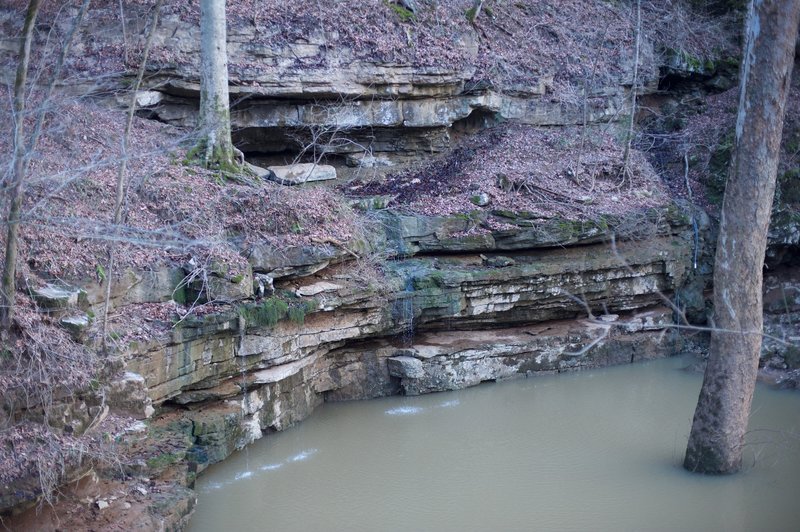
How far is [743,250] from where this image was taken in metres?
8.67

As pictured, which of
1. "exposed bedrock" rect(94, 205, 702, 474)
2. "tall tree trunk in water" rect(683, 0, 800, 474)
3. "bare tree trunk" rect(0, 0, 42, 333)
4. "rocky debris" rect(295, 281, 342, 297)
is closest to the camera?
"bare tree trunk" rect(0, 0, 42, 333)

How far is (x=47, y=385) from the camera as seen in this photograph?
6836mm

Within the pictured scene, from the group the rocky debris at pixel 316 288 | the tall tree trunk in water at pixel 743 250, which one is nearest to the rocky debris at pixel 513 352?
the rocky debris at pixel 316 288

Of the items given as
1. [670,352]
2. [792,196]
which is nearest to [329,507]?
[670,352]

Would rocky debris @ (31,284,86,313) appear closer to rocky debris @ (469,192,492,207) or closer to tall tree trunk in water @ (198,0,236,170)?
tall tree trunk in water @ (198,0,236,170)

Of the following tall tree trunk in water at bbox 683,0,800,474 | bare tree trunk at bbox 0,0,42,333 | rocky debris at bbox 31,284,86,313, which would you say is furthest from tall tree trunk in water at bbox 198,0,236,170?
tall tree trunk in water at bbox 683,0,800,474

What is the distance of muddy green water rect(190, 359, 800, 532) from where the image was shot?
27.4ft

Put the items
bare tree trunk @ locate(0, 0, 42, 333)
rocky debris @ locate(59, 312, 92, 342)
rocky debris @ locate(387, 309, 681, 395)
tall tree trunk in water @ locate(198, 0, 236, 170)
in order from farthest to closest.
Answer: rocky debris @ locate(387, 309, 681, 395), tall tree trunk in water @ locate(198, 0, 236, 170), rocky debris @ locate(59, 312, 92, 342), bare tree trunk @ locate(0, 0, 42, 333)

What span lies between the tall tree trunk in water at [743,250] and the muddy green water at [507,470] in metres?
0.59

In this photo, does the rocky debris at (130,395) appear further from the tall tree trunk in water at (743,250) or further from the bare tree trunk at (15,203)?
the tall tree trunk in water at (743,250)

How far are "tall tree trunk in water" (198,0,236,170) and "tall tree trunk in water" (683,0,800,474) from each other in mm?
7296

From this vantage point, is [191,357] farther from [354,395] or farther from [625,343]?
[625,343]

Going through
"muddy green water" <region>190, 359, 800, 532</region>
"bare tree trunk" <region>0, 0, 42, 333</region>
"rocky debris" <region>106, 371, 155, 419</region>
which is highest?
"bare tree trunk" <region>0, 0, 42, 333</region>

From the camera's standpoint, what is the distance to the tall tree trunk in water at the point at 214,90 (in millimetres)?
11469
